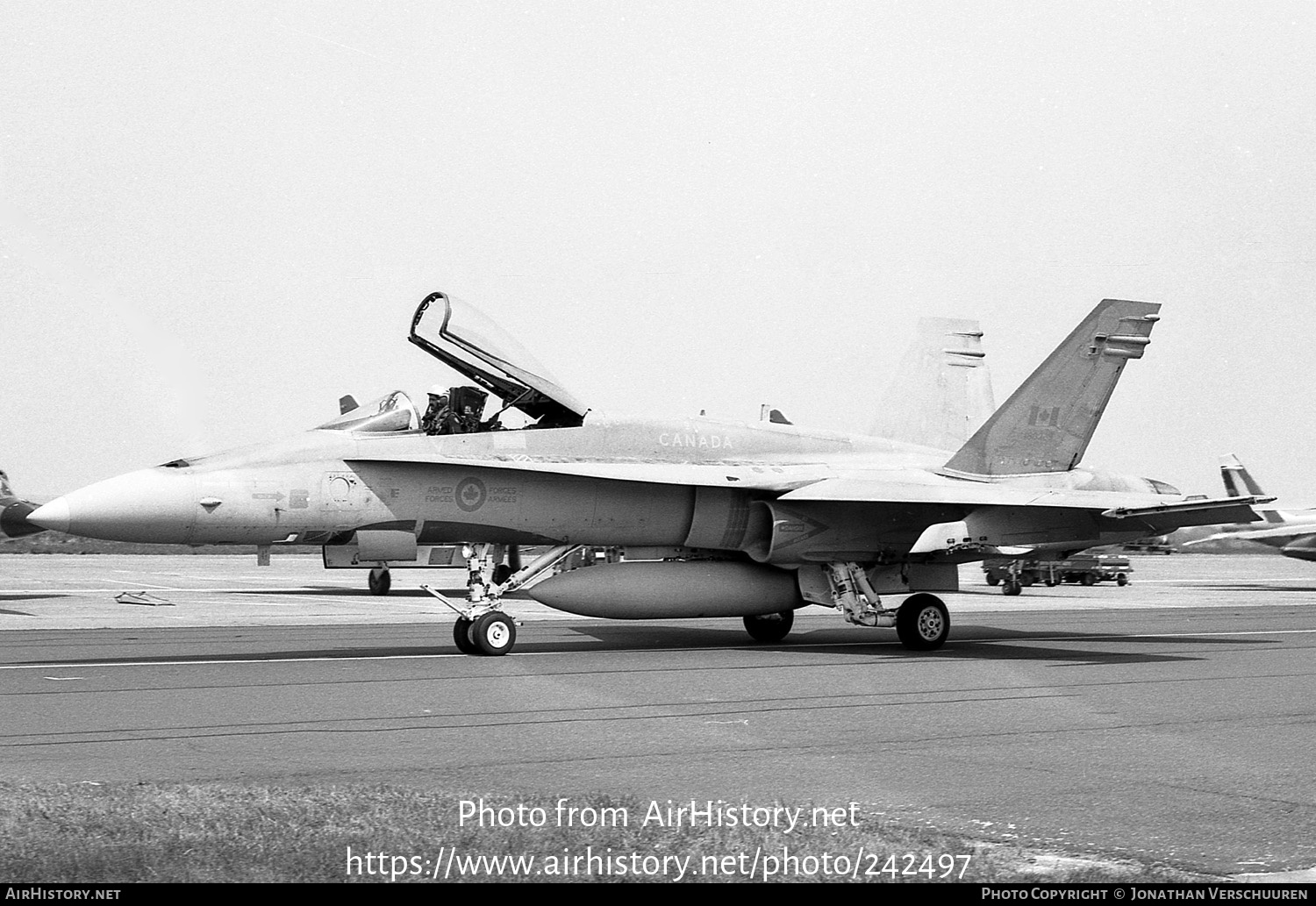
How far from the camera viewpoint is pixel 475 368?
49.5ft

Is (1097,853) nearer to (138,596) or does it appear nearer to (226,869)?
(226,869)

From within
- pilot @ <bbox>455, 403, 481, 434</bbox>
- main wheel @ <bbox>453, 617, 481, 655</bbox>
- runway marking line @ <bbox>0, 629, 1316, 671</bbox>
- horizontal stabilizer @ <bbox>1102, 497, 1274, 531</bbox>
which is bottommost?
runway marking line @ <bbox>0, 629, 1316, 671</bbox>

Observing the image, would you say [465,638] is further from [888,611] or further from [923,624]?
[923,624]

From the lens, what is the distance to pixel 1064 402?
18312 mm

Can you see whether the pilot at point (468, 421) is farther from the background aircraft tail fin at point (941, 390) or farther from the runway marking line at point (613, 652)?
the background aircraft tail fin at point (941, 390)

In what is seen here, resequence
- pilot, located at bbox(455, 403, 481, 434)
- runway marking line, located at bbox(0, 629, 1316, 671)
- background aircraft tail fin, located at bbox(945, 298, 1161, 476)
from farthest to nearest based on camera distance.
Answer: background aircraft tail fin, located at bbox(945, 298, 1161, 476), pilot, located at bbox(455, 403, 481, 434), runway marking line, located at bbox(0, 629, 1316, 671)

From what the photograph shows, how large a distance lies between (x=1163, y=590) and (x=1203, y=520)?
26.6 meters

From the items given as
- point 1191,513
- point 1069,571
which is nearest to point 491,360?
point 1191,513

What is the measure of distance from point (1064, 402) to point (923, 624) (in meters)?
3.80

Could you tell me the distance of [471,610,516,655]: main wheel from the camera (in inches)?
577

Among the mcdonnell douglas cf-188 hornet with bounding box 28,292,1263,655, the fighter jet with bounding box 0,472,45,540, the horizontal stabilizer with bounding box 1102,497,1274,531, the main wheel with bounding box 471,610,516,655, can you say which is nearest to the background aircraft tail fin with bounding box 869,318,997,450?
the mcdonnell douglas cf-188 hornet with bounding box 28,292,1263,655

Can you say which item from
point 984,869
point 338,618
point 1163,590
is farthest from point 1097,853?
point 1163,590

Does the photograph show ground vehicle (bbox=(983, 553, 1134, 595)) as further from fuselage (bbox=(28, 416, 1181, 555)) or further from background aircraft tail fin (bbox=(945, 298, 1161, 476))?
fuselage (bbox=(28, 416, 1181, 555))

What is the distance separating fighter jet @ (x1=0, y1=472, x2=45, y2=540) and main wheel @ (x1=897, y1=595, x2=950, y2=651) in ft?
51.5
